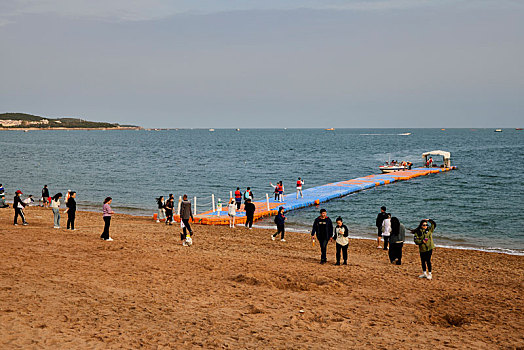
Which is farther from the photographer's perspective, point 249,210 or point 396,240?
point 249,210

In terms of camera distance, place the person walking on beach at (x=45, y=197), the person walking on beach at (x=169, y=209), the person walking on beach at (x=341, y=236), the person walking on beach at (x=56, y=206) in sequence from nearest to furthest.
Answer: the person walking on beach at (x=341, y=236) < the person walking on beach at (x=56, y=206) < the person walking on beach at (x=169, y=209) < the person walking on beach at (x=45, y=197)

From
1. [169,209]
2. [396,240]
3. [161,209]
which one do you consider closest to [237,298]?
[396,240]

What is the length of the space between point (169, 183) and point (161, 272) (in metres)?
35.7

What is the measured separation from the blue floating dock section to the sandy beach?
7186 millimetres

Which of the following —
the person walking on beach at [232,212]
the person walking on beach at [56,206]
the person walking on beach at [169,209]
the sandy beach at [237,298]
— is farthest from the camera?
the person walking on beach at [232,212]

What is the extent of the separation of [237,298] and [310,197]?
78.0 feet

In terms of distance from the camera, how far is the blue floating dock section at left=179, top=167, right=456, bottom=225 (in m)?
24.6

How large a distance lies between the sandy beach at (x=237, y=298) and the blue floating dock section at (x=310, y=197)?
23.6ft

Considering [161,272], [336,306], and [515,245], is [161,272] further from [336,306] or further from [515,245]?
[515,245]

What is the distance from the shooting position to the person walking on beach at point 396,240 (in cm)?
1449

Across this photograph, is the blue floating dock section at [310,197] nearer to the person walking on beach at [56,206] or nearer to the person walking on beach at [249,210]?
the person walking on beach at [249,210]

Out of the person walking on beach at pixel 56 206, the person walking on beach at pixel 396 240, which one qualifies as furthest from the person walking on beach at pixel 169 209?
the person walking on beach at pixel 396 240

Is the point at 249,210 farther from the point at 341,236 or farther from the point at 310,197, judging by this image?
the point at 310,197

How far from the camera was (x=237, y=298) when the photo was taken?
10.8 meters
